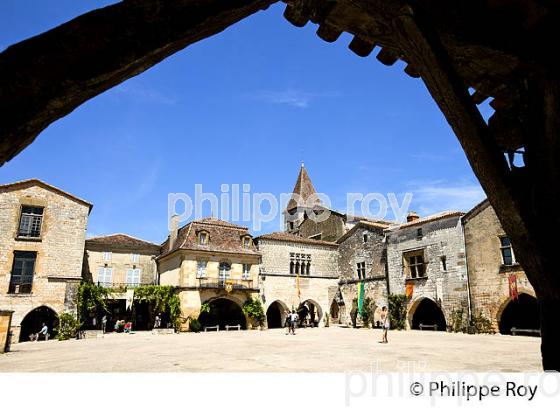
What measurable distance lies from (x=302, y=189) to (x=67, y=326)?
3176 cm

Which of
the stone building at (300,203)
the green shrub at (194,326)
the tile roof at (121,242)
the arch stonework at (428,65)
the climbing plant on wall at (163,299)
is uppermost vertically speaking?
the stone building at (300,203)

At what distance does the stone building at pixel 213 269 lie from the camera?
Answer: 88.6 feet

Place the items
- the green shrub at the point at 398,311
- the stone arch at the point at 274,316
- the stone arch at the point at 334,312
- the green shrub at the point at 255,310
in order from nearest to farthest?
the green shrub at the point at 398,311 → the green shrub at the point at 255,310 → the stone arch at the point at 334,312 → the stone arch at the point at 274,316

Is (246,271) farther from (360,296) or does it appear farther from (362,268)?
(362,268)

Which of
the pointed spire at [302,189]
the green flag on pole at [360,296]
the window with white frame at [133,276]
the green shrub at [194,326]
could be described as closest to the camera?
the green shrub at [194,326]

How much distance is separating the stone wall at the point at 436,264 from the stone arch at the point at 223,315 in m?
11.7

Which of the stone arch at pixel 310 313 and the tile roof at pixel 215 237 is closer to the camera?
the tile roof at pixel 215 237

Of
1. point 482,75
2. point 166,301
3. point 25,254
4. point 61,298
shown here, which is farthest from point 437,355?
point 25,254

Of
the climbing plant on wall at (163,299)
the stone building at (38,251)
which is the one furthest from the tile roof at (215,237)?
the stone building at (38,251)

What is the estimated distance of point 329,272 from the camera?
3300 centimetres

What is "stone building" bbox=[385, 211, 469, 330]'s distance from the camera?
23328mm

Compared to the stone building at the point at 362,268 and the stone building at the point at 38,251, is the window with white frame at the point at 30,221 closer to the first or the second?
the stone building at the point at 38,251
